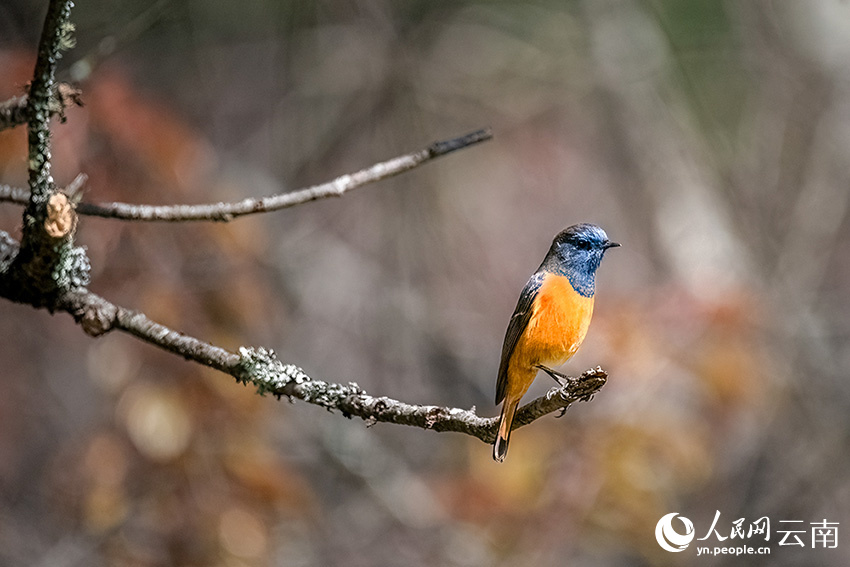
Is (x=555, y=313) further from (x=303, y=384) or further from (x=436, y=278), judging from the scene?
(x=436, y=278)

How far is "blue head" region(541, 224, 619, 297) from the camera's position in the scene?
207 centimetres

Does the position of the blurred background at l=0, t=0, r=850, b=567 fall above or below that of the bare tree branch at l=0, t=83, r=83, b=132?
above

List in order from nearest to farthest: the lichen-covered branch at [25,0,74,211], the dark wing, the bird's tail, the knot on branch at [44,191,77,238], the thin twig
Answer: the lichen-covered branch at [25,0,74,211]
the bird's tail
the knot on branch at [44,191,77,238]
the thin twig
the dark wing

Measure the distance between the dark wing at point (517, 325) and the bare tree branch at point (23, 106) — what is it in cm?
136

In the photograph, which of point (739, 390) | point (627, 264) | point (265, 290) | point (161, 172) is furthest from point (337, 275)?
point (739, 390)

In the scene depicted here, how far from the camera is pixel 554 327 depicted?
2031mm

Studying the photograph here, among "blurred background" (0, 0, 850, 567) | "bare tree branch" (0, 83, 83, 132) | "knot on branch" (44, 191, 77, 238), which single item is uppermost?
"blurred background" (0, 0, 850, 567)

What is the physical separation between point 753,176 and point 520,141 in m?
3.11

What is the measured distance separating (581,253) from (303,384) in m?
0.86

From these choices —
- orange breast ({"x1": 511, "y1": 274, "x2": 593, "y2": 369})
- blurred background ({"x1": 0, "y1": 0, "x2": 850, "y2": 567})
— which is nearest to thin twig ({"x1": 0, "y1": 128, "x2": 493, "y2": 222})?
orange breast ({"x1": 511, "y1": 274, "x2": 593, "y2": 369})

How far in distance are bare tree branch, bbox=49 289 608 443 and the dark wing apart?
0.26 meters

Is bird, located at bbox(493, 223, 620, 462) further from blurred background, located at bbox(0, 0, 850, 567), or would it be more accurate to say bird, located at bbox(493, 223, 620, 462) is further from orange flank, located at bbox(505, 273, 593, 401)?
blurred background, located at bbox(0, 0, 850, 567)

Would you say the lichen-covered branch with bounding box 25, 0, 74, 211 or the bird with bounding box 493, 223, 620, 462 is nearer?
the lichen-covered branch with bounding box 25, 0, 74, 211

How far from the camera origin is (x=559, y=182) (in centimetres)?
1021
